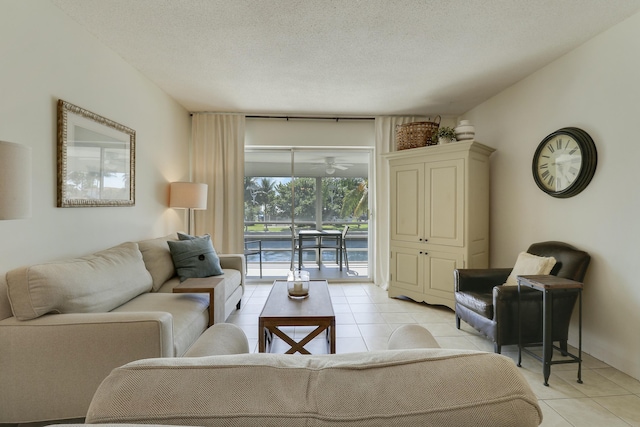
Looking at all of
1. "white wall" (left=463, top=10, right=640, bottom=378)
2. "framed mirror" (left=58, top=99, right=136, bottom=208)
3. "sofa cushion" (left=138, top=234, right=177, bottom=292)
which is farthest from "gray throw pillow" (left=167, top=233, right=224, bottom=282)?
"white wall" (left=463, top=10, right=640, bottom=378)

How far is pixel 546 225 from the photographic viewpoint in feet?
9.61

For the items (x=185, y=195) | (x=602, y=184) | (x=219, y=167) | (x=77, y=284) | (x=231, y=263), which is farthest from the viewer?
(x=219, y=167)

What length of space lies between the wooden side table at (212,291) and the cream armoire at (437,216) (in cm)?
238

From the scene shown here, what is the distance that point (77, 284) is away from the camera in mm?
1772

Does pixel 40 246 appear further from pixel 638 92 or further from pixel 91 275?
pixel 638 92

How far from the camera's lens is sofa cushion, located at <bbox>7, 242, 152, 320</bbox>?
1.57 meters

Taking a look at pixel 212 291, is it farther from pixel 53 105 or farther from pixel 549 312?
pixel 549 312

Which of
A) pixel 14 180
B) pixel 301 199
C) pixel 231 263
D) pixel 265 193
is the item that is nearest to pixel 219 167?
pixel 265 193

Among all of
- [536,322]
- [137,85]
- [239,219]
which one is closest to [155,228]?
[239,219]

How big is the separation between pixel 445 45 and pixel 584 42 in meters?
1.14

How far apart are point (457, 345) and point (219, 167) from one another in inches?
146

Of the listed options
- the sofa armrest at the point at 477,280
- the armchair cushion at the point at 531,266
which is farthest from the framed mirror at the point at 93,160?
the armchair cushion at the point at 531,266

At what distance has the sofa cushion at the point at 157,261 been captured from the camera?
8.90 ft

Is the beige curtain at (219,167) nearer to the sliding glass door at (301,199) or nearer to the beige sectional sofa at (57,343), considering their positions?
the sliding glass door at (301,199)
